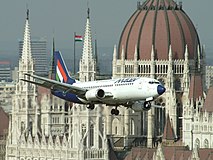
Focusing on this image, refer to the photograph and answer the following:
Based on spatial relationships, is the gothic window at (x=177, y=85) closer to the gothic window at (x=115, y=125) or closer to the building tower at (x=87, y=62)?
the gothic window at (x=115, y=125)

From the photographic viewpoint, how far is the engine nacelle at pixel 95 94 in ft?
329

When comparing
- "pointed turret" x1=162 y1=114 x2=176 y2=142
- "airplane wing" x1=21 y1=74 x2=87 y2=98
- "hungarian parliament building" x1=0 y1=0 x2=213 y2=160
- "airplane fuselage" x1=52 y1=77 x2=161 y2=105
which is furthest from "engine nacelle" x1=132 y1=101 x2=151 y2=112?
"pointed turret" x1=162 y1=114 x2=176 y2=142

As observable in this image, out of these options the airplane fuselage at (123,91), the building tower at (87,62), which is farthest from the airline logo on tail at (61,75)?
the building tower at (87,62)

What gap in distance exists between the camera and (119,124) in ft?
595

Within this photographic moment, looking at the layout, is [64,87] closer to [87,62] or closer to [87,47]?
[87,62]

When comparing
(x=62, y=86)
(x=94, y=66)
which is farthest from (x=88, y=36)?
(x=62, y=86)

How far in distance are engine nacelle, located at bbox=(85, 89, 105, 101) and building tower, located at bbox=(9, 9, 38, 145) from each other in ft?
251

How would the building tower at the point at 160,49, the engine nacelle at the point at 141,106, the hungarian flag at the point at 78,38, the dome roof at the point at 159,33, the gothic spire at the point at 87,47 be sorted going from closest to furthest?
the engine nacelle at the point at 141,106 < the gothic spire at the point at 87,47 < the building tower at the point at 160,49 < the hungarian flag at the point at 78,38 < the dome roof at the point at 159,33

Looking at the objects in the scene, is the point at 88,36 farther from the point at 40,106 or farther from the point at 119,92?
the point at 119,92

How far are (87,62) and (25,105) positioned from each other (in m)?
13.3

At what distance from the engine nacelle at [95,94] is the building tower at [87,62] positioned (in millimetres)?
66821

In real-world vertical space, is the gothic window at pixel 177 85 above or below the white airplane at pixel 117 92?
above

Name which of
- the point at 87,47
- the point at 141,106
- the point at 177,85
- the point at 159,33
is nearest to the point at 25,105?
the point at 87,47

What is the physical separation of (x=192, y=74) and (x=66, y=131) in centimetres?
1361
